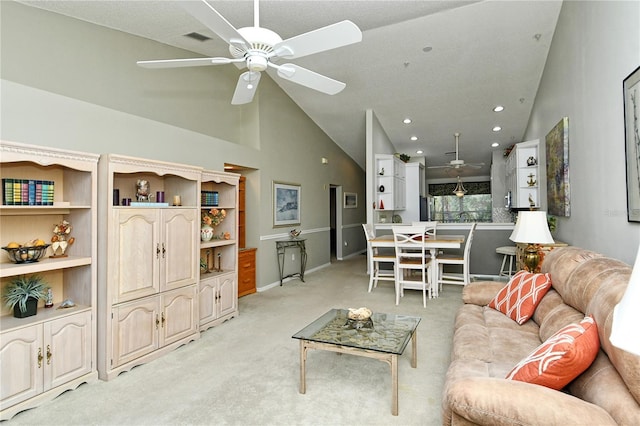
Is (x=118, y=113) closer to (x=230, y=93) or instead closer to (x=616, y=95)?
(x=230, y=93)

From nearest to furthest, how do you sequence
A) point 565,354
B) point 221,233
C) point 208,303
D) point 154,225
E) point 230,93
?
point 565,354
point 154,225
point 208,303
point 221,233
point 230,93

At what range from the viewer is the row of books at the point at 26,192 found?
232 centimetres

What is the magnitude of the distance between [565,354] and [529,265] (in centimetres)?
229

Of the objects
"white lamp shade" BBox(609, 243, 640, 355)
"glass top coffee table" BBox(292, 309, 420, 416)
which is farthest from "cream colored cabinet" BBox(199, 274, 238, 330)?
"white lamp shade" BBox(609, 243, 640, 355)

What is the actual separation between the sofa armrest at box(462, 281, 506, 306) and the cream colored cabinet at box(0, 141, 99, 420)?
3.20 metres

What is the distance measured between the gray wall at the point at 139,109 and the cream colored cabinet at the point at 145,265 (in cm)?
53

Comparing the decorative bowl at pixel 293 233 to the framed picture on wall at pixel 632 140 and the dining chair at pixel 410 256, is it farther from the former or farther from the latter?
the framed picture on wall at pixel 632 140

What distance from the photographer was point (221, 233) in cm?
442

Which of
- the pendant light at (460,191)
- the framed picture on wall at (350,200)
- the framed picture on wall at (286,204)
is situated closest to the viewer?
the framed picture on wall at (286,204)

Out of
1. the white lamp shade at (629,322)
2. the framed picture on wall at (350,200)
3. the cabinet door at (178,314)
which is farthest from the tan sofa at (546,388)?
the framed picture on wall at (350,200)

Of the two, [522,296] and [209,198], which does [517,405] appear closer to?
[522,296]

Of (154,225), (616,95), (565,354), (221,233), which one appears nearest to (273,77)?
(221,233)

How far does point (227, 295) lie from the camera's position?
161 inches

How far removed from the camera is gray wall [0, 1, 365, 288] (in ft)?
8.98
